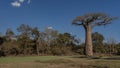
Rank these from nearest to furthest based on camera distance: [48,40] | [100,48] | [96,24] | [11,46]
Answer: [96,24], [11,46], [48,40], [100,48]

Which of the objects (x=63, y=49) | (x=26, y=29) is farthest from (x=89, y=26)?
(x=26, y=29)

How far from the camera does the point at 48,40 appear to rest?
46812mm

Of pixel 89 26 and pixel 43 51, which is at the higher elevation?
pixel 89 26

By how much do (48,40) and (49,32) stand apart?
164 cm

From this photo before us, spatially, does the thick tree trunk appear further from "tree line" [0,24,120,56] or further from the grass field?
the grass field

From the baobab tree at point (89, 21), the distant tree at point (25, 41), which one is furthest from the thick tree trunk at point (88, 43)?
the distant tree at point (25, 41)

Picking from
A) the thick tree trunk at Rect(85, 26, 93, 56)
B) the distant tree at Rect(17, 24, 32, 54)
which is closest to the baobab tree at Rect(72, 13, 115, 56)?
the thick tree trunk at Rect(85, 26, 93, 56)

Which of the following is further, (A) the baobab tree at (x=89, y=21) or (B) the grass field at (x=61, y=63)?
(A) the baobab tree at (x=89, y=21)

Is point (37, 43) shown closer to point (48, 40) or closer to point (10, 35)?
point (48, 40)

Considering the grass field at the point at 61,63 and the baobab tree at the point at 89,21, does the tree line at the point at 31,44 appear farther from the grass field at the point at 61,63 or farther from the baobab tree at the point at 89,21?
the grass field at the point at 61,63

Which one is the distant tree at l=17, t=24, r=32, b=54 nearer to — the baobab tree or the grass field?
the baobab tree

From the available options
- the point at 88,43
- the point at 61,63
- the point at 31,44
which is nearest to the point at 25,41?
the point at 31,44

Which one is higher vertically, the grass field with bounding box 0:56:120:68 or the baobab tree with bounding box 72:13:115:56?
the baobab tree with bounding box 72:13:115:56

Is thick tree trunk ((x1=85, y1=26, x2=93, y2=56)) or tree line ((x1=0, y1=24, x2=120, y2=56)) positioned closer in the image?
thick tree trunk ((x1=85, y1=26, x2=93, y2=56))
